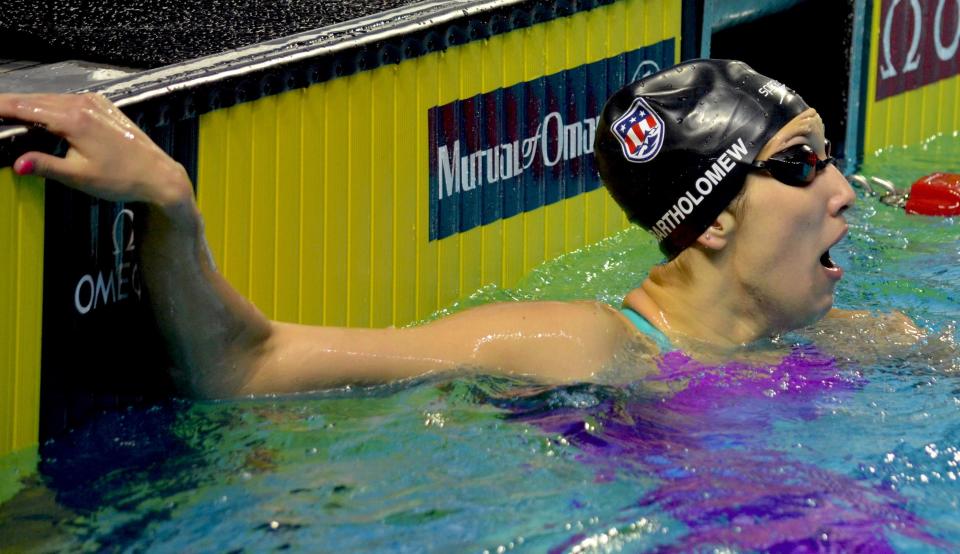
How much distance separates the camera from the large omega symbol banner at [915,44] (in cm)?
549

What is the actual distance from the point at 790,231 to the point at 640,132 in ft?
1.16

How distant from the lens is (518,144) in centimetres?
401

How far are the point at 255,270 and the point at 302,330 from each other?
46cm

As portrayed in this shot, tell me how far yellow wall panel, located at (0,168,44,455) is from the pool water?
0.33 ft

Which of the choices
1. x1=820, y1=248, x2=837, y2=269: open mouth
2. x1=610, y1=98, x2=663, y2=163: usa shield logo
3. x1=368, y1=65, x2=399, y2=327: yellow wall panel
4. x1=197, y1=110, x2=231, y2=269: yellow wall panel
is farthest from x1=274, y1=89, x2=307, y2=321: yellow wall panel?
x1=820, y1=248, x2=837, y2=269: open mouth

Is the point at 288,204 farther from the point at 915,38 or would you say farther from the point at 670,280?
the point at 915,38

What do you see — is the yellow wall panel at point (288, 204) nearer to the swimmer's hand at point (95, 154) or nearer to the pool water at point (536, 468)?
the pool water at point (536, 468)

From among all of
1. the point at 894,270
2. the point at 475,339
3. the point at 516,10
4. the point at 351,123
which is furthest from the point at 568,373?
the point at 894,270

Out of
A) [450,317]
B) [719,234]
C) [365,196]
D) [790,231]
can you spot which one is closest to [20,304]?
[450,317]

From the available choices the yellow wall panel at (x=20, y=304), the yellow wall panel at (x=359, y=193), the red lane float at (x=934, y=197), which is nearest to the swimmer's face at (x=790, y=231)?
the yellow wall panel at (x=359, y=193)

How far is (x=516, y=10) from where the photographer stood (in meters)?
3.93

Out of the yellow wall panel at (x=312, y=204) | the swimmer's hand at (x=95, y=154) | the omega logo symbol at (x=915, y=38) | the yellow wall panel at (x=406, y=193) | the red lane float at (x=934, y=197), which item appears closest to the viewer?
the swimmer's hand at (x=95, y=154)

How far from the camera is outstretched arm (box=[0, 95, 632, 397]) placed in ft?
8.00

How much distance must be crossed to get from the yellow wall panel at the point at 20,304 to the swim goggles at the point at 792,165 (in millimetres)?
1348
